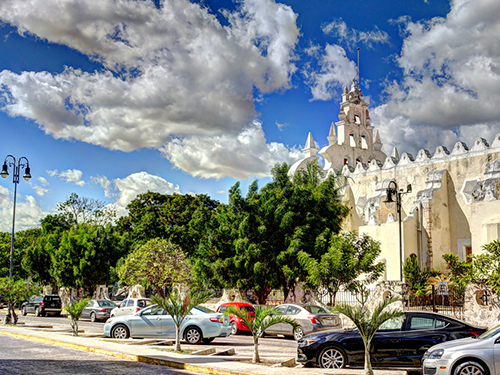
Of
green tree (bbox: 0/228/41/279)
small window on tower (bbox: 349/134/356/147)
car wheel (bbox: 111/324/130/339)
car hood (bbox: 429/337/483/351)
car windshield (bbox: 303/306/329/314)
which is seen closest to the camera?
car hood (bbox: 429/337/483/351)

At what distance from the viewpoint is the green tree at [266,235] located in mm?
26516

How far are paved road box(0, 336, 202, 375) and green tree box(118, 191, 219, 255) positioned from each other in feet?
87.8

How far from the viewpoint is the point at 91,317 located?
91.7 feet

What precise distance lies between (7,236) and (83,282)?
31.7m

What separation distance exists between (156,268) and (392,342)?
22.0 metres

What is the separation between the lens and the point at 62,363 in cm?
1089

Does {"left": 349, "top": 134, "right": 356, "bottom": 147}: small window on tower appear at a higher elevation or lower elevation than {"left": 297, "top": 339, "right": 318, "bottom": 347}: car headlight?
higher

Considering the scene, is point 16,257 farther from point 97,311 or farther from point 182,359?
point 182,359

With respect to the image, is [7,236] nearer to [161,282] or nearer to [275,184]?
[161,282]

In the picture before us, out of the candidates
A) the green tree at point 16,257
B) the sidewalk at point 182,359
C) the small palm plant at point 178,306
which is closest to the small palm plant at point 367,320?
the sidewalk at point 182,359

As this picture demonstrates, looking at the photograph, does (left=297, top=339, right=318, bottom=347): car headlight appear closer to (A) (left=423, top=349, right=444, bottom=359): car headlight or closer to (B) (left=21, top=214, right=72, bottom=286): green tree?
(A) (left=423, top=349, right=444, bottom=359): car headlight

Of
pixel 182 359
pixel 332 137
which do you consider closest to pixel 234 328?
pixel 182 359

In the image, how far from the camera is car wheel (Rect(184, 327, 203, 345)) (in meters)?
15.0

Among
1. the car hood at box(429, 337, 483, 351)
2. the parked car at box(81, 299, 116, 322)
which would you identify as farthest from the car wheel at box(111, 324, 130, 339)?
the parked car at box(81, 299, 116, 322)
